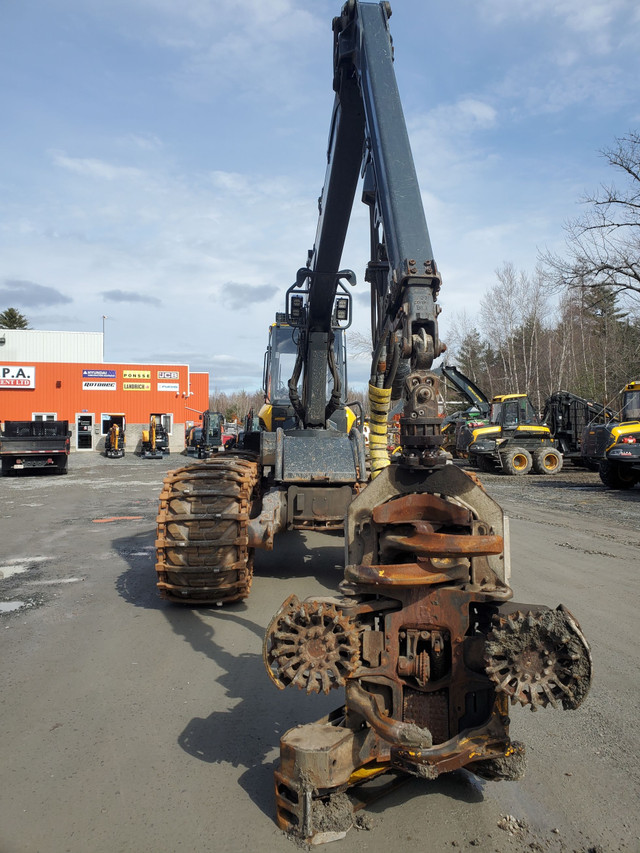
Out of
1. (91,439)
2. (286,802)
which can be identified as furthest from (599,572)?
(91,439)

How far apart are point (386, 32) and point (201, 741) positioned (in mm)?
5275

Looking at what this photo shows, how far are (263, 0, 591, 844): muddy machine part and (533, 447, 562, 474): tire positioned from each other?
21.7 meters

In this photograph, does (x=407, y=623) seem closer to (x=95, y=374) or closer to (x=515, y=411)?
(x=515, y=411)

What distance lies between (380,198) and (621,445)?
45.9 feet

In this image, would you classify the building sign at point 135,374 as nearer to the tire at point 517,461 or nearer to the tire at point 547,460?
the tire at point 517,461

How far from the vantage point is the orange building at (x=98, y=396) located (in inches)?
1714

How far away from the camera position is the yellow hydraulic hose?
243 inches

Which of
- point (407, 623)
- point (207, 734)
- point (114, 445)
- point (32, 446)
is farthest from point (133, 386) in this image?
point (407, 623)

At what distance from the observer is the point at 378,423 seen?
23.1 ft

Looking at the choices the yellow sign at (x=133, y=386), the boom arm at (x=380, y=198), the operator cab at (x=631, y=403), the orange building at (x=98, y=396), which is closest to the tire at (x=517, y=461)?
the operator cab at (x=631, y=403)

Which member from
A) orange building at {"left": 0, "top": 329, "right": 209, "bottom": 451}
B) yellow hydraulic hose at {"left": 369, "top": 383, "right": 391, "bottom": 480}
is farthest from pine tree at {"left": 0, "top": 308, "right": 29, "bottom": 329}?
yellow hydraulic hose at {"left": 369, "top": 383, "right": 391, "bottom": 480}

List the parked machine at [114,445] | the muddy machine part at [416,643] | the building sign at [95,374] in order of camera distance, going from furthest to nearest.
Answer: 1. the building sign at [95,374]
2. the parked machine at [114,445]
3. the muddy machine part at [416,643]

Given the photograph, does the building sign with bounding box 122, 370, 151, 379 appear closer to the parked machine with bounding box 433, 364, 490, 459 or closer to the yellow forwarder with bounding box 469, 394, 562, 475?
the parked machine with bounding box 433, 364, 490, 459

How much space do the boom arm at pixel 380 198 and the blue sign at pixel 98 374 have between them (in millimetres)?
40046
